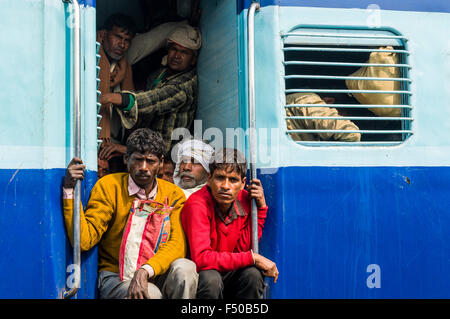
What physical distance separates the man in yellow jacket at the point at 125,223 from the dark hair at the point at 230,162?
0.29 m

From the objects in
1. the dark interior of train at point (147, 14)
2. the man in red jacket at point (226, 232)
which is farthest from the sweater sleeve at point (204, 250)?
the dark interior of train at point (147, 14)

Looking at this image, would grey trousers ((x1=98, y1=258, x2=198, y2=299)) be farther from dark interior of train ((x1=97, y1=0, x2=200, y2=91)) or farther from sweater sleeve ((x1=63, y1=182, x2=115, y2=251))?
dark interior of train ((x1=97, y1=0, x2=200, y2=91))

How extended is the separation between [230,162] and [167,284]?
679 millimetres

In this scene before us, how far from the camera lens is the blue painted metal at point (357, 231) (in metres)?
2.84

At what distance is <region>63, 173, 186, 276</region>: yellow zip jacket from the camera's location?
8.86 ft

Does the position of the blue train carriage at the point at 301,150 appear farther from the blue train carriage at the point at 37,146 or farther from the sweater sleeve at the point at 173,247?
the sweater sleeve at the point at 173,247

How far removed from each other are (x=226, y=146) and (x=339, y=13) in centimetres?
94

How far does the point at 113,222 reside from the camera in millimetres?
2881

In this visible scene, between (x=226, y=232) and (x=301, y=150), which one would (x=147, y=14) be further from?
(x=226, y=232)

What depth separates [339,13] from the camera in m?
Answer: 3.02

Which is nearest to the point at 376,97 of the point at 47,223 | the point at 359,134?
the point at 359,134

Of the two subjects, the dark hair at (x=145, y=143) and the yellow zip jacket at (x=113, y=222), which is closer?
the yellow zip jacket at (x=113, y=222)

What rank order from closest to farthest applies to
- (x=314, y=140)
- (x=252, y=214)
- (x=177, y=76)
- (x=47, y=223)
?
1. (x=47, y=223)
2. (x=252, y=214)
3. (x=314, y=140)
4. (x=177, y=76)
